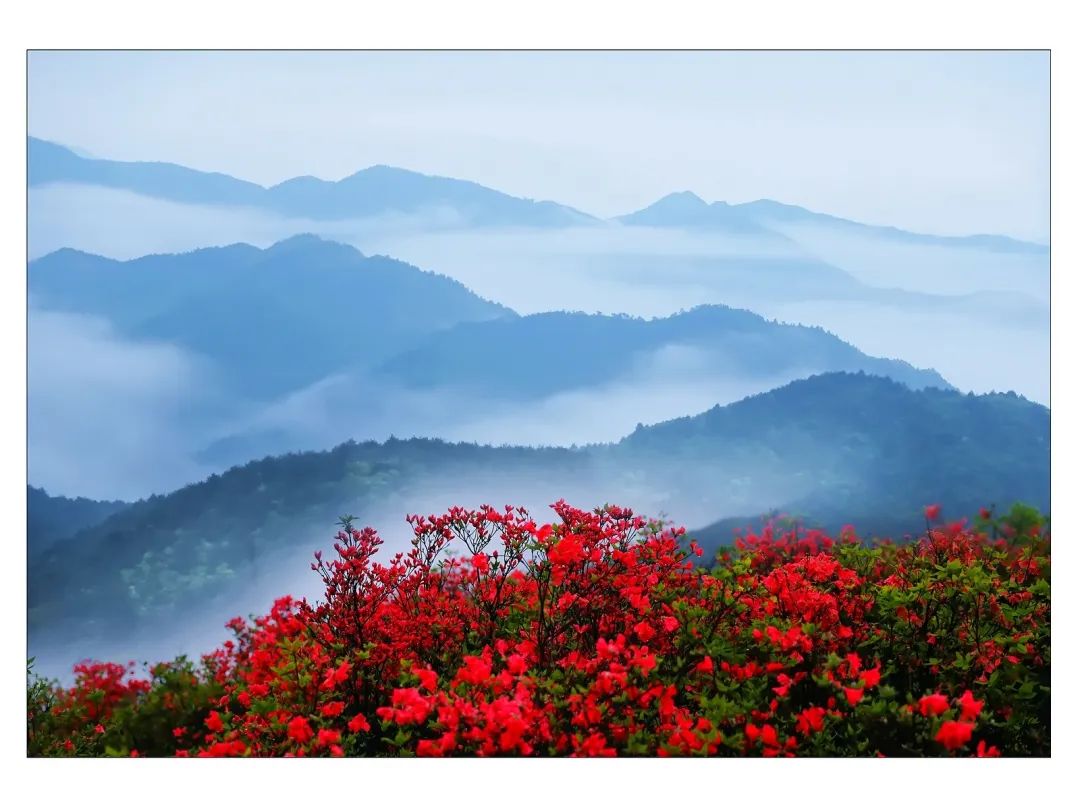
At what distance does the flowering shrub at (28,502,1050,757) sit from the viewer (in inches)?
138

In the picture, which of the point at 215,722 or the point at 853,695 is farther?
the point at 215,722

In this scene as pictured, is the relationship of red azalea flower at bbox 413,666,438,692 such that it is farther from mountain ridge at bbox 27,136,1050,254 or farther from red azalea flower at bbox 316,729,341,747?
mountain ridge at bbox 27,136,1050,254

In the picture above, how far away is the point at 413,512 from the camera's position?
477 cm

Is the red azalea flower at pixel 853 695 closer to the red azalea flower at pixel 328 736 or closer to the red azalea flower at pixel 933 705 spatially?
the red azalea flower at pixel 933 705

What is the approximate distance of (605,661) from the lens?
3.54 meters

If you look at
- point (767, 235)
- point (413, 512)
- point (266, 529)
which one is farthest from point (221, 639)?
point (767, 235)

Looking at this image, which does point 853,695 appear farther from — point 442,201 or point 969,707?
point 442,201

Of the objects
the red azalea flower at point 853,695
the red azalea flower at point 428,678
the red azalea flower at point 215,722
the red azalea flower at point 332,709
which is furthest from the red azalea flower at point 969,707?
the red azalea flower at point 215,722

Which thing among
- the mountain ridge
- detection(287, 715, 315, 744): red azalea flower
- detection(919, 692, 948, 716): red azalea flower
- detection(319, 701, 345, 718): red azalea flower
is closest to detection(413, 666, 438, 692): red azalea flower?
detection(319, 701, 345, 718): red azalea flower

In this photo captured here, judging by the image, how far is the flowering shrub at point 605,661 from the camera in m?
3.50

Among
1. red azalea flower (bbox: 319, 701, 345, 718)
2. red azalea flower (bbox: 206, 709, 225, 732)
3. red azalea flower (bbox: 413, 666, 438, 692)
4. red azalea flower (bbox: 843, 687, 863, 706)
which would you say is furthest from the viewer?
red azalea flower (bbox: 206, 709, 225, 732)

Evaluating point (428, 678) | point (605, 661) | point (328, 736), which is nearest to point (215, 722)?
point (328, 736)
